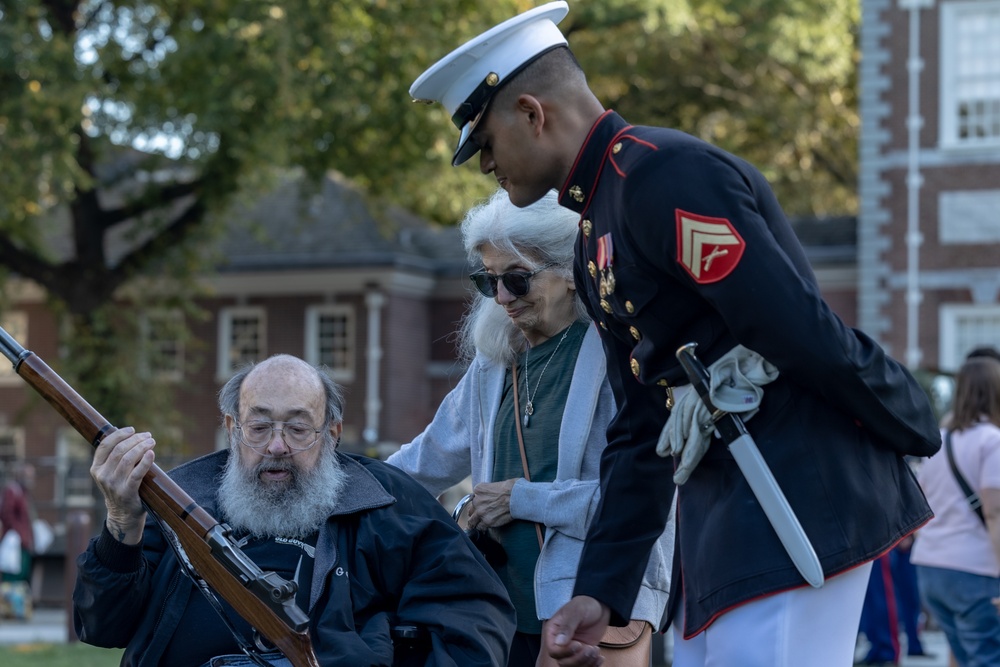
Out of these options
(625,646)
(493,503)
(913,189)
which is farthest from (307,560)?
(913,189)

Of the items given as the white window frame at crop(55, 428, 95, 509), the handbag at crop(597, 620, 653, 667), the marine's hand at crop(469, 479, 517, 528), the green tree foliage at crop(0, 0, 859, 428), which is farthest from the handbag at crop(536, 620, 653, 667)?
the white window frame at crop(55, 428, 95, 509)

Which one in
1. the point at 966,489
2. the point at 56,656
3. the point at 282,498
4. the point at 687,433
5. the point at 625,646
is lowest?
the point at 56,656

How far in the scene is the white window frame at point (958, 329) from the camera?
2491 centimetres

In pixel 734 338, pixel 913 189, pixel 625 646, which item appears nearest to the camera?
pixel 734 338

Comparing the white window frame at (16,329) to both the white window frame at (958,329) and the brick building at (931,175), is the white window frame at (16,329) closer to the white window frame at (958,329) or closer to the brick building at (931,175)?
the brick building at (931,175)

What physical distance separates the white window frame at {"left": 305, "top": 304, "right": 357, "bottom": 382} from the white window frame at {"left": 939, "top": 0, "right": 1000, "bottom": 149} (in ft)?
46.1

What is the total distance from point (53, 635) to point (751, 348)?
1404cm

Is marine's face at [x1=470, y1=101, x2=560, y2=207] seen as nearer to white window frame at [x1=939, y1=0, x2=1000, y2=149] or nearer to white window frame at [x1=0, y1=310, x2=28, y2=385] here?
white window frame at [x1=939, y1=0, x2=1000, y2=149]

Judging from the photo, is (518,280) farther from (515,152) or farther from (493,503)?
(515,152)

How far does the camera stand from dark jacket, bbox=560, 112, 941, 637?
2.78m

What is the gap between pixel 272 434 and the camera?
15.2 ft

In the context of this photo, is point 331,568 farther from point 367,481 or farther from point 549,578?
point 549,578

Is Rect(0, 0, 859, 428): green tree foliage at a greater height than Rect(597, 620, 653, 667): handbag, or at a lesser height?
greater

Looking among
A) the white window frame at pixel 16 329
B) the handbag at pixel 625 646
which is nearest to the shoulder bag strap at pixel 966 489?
the handbag at pixel 625 646
